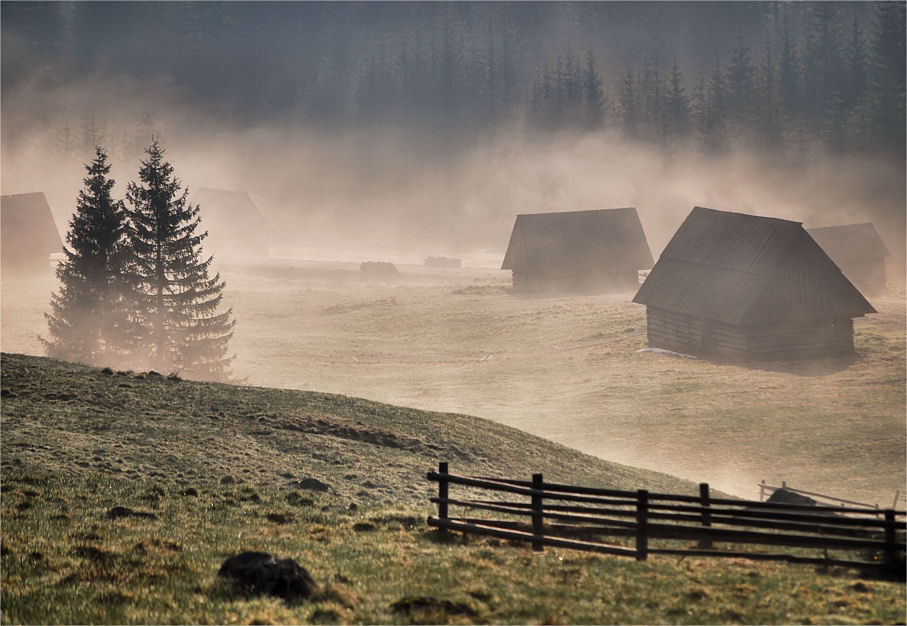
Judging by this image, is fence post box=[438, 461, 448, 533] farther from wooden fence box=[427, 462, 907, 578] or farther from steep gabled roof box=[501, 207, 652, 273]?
steep gabled roof box=[501, 207, 652, 273]

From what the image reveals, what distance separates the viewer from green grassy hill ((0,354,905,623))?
11.4 metres

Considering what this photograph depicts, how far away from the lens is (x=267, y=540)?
15312 mm

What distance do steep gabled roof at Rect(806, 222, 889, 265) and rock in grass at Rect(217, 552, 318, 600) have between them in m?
80.7

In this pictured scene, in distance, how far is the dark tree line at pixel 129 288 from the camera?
51.2 m

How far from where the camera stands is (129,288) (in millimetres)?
51875

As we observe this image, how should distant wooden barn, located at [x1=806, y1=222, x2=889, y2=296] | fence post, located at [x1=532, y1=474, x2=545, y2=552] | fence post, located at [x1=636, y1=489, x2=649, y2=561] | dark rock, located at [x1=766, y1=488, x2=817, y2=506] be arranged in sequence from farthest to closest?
distant wooden barn, located at [x1=806, y1=222, x2=889, y2=296] → dark rock, located at [x1=766, y1=488, x2=817, y2=506] → fence post, located at [x1=532, y1=474, x2=545, y2=552] → fence post, located at [x1=636, y1=489, x2=649, y2=561]

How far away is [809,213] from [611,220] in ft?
219

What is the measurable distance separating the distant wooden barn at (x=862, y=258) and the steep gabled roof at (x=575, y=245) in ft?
58.4

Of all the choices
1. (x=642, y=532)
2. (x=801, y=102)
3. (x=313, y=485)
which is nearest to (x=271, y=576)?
(x=642, y=532)

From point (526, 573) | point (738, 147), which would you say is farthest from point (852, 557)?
point (738, 147)

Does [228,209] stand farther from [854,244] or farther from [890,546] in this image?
[890,546]

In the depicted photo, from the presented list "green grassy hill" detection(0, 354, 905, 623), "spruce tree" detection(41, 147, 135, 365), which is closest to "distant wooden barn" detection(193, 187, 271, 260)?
"spruce tree" detection(41, 147, 135, 365)

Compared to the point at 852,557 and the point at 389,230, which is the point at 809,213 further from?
the point at 852,557

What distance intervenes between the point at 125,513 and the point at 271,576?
6382mm
